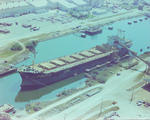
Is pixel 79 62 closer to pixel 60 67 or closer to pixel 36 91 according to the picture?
pixel 60 67

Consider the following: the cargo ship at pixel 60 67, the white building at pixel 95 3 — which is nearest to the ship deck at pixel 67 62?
the cargo ship at pixel 60 67

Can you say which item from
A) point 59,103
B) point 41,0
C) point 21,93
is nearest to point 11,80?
point 21,93

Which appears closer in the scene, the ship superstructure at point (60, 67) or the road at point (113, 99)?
the road at point (113, 99)

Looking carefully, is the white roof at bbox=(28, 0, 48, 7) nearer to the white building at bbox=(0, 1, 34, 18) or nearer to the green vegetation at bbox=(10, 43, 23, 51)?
the white building at bbox=(0, 1, 34, 18)

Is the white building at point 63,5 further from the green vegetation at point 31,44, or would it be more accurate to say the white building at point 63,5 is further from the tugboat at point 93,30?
the green vegetation at point 31,44

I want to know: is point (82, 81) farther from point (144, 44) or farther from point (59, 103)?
point (144, 44)
